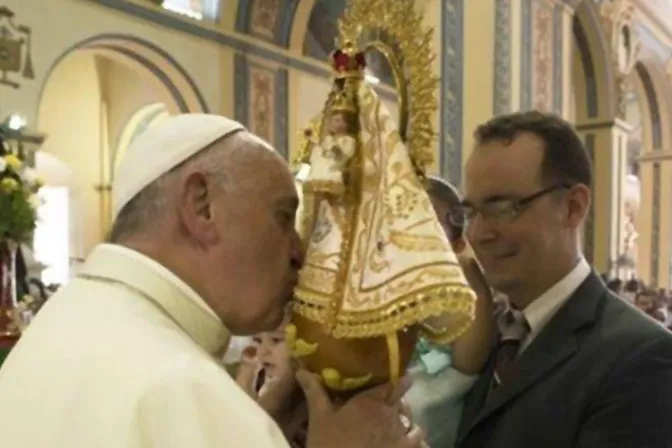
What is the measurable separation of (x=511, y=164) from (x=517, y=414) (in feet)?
1.68

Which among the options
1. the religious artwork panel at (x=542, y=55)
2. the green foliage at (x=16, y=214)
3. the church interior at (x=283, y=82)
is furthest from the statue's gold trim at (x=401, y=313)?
the religious artwork panel at (x=542, y=55)

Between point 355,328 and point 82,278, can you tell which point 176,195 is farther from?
point 355,328

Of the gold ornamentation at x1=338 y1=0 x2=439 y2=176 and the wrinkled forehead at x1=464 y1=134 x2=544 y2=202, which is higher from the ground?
the gold ornamentation at x1=338 y1=0 x2=439 y2=176

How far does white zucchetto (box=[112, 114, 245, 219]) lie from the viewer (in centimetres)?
138

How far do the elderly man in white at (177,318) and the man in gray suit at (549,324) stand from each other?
344 millimetres

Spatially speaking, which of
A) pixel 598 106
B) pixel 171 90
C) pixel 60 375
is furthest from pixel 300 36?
pixel 60 375

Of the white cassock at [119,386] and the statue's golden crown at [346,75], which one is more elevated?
the statue's golden crown at [346,75]

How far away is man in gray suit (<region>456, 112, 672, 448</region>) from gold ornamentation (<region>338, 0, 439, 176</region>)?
41 centimetres

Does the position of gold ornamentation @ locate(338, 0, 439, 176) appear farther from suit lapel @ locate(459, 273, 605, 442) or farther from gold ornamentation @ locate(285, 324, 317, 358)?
suit lapel @ locate(459, 273, 605, 442)

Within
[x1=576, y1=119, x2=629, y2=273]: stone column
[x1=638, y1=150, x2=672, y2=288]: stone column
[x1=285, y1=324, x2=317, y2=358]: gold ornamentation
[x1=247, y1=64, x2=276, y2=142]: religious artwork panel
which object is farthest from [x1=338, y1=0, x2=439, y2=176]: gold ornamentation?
[x1=638, y1=150, x2=672, y2=288]: stone column

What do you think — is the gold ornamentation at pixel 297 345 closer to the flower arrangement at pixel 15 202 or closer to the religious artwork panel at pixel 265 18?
the flower arrangement at pixel 15 202

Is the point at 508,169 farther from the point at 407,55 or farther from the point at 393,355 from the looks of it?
the point at 393,355

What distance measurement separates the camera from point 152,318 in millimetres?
1257

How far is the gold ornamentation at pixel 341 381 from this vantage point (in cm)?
145
